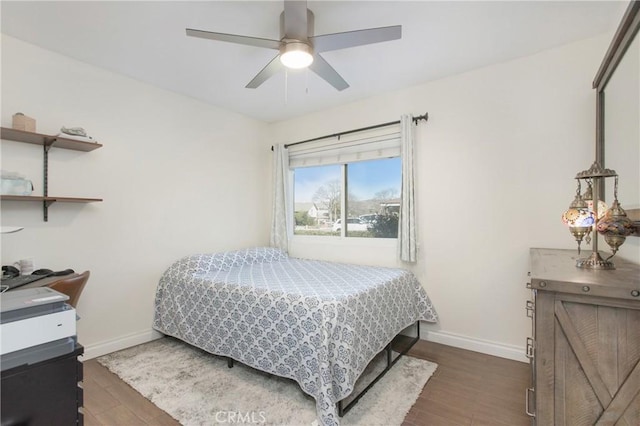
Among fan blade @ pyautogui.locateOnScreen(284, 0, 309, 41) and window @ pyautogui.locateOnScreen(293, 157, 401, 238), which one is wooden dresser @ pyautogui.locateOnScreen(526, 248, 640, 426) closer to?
fan blade @ pyautogui.locateOnScreen(284, 0, 309, 41)

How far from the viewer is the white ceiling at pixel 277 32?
1.93 m

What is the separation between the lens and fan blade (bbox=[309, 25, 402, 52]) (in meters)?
1.71

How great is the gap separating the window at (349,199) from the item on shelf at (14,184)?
8.97 feet

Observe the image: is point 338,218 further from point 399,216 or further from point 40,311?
point 40,311

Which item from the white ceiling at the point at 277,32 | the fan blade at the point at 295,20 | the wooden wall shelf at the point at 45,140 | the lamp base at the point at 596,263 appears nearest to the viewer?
the lamp base at the point at 596,263

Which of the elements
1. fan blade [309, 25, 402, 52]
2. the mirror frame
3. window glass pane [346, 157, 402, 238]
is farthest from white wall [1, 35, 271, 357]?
the mirror frame

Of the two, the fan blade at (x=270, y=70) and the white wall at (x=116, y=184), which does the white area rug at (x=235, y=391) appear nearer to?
the white wall at (x=116, y=184)

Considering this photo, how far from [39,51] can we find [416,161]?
11.1 feet

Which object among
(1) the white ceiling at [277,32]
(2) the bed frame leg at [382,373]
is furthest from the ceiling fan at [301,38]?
(2) the bed frame leg at [382,373]

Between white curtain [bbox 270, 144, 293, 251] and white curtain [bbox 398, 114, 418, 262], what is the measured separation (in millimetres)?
1590

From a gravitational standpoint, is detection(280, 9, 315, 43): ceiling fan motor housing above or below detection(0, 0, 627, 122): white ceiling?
below

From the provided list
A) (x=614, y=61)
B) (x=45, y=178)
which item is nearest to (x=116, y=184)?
(x=45, y=178)

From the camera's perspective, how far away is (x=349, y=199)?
372 cm

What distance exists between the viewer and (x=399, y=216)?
3137mm
